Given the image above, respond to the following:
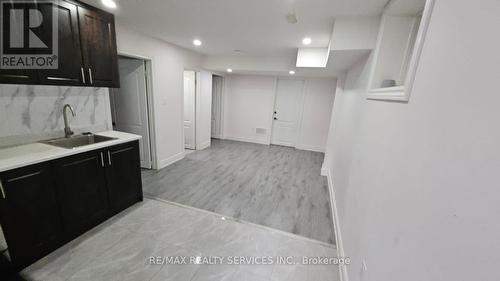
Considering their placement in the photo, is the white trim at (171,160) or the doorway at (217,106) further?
the doorway at (217,106)

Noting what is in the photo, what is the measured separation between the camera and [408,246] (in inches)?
30.5

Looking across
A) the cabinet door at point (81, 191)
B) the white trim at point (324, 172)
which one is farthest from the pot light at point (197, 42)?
the white trim at point (324, 172)

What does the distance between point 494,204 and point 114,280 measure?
7.27ft

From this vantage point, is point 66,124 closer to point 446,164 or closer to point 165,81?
point 165,81

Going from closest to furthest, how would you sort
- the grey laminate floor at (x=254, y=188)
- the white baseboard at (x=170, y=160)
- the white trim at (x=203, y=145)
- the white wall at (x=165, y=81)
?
1. the grey laminate floor at (x=254, y=188)
2. the white wall at (x=165, y=81)
3. the white baseboard at (x=170, y=160)
4. the white trim at (x=203, y=145)

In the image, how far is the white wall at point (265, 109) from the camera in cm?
524

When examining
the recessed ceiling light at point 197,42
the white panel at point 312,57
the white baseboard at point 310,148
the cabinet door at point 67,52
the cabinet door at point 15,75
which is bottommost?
the white baseboard at point 310,148

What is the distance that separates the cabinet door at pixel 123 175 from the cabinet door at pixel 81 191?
84mm

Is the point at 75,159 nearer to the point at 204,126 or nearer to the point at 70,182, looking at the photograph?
the point at 70,182

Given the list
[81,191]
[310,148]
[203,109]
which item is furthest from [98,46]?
[310,148]

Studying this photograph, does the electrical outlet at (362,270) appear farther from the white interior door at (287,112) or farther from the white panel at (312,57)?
the white interior door at (287,112)

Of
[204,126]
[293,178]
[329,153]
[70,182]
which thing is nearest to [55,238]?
[70,182]

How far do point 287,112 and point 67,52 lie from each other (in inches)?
190

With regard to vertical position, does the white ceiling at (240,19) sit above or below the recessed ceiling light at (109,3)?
above
